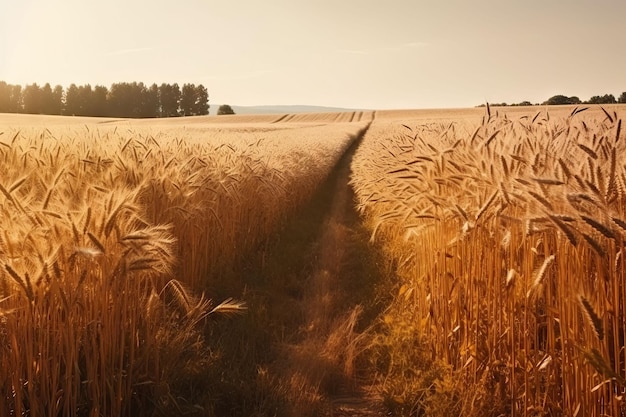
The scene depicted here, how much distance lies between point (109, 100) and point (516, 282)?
80.7 metres

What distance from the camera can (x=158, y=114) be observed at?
268 feet

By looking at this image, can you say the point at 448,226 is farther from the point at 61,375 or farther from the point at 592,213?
the point at 61,375

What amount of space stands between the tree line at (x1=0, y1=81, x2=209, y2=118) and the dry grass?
3062 inches

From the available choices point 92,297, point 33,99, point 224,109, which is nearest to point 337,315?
point 92,297

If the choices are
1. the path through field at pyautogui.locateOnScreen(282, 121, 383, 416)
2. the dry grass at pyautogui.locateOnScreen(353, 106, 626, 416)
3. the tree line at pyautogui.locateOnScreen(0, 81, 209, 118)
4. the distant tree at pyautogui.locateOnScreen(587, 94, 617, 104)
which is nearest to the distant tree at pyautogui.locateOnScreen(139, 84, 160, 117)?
the tree line at pyautogui.locateOnScreen(0, 81, 209, 118)

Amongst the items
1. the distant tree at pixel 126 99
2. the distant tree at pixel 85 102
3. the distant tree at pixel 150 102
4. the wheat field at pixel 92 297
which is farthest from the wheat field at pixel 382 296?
the distant tree at pixel 150 102

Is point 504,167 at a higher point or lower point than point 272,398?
higher

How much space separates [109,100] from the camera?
75688mm

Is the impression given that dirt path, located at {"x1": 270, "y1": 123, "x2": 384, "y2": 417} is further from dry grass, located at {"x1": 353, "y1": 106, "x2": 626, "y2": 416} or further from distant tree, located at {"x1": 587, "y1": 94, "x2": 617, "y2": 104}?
distant tree, located at {"x1": 587, "y1": 94, "x2": 617, "y2": 104}

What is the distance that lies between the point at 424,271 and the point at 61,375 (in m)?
2.87

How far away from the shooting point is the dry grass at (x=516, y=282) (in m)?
2.28

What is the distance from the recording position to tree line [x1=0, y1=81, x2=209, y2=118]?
233 ft

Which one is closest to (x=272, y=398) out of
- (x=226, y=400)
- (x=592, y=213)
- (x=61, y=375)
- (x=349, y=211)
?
(x=226, y=400)

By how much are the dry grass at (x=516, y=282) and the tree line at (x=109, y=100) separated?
77779mm
